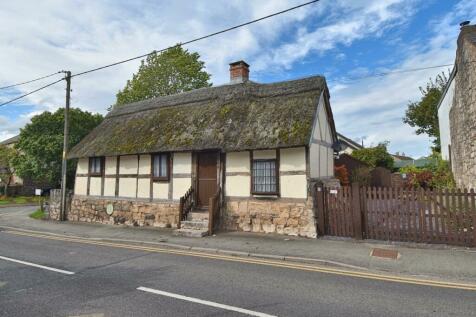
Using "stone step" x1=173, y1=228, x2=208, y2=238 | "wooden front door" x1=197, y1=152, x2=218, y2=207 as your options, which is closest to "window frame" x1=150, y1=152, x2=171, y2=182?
"wooden front door" x1=197, y1=152, x2=218, y2=207

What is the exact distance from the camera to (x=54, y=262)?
7.98 m

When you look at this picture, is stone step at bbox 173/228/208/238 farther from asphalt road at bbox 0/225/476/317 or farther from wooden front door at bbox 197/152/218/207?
asphalt road at bbox 0/225/476/317

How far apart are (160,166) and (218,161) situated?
3081 millimetres

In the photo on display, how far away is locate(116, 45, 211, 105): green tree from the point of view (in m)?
31.7

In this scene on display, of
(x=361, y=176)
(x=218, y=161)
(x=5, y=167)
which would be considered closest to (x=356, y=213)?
(x=218, y=161)

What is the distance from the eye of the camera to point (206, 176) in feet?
43.0

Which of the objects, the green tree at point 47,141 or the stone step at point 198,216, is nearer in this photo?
the stone step at point 198,216

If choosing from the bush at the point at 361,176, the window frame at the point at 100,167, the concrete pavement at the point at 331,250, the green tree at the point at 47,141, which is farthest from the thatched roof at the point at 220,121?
the green tree at the point at 47,141

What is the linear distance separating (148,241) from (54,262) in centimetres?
311

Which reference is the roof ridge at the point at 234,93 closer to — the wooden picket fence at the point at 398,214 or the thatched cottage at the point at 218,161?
the thatched cottage at the point at 218,161

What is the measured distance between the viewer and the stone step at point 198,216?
12.5m

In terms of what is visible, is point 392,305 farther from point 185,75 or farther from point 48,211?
point 185,75

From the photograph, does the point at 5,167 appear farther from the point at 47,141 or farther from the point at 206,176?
the point at 206,176

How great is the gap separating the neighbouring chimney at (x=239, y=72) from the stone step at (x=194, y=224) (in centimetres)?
705
